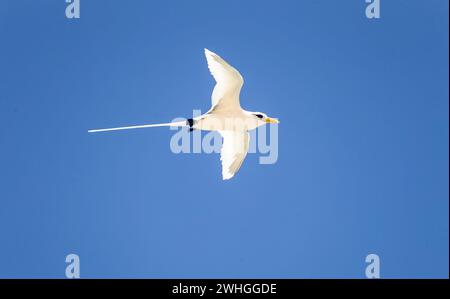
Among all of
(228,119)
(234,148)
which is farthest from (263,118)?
(234,148)

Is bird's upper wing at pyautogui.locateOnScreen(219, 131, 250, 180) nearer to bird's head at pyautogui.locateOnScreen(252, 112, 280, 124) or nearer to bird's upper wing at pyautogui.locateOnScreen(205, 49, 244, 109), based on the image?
bird's head at pyautogui.locateOnScreen(252, 112, 280, 124)

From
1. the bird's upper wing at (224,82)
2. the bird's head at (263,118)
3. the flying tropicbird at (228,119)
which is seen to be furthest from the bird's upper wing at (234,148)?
the bird's upper wing at (224,82)

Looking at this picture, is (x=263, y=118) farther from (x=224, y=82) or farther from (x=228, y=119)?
(x=224, y=82)

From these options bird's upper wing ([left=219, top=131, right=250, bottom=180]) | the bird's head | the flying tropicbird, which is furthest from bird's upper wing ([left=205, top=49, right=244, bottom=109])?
bird's upper wing ([left=219, top=131, right=250, bottom=180])

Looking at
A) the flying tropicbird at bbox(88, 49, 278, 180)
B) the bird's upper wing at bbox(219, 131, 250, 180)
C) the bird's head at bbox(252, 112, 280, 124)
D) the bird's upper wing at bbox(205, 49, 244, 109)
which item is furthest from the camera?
the bird's upper wing at bbox(219, 131, 250, 180)

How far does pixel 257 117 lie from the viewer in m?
15.8

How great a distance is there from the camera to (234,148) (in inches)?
635

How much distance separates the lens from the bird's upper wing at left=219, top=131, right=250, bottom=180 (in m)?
16.0

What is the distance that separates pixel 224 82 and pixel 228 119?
1.00 metres
